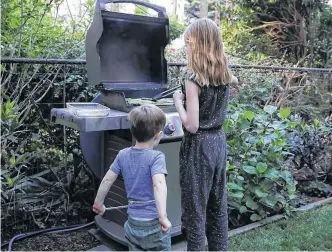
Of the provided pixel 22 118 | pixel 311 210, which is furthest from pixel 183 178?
pixel 311 210

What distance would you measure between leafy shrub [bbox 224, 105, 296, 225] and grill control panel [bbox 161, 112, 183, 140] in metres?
0.80

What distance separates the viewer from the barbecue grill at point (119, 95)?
2703 millimetres

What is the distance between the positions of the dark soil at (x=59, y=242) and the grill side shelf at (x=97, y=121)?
947mm

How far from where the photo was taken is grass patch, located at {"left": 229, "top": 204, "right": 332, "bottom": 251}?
120 inches

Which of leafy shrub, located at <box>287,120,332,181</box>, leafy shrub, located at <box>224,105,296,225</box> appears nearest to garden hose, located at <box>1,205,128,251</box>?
leafy shrub, located at <box>224,105,296,225</box>

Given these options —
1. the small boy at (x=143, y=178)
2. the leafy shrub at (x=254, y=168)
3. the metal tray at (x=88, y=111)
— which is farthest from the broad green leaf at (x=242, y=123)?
the small boy at (x=143, y=178)

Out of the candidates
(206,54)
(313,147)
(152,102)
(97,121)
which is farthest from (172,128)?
(313,147)

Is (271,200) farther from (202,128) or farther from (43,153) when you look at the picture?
(43,153)

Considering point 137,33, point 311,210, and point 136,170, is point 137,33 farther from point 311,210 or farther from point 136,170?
point 311,210

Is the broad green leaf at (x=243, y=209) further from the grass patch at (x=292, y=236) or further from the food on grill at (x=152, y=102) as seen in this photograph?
the food on grill at (x=152, y=102)

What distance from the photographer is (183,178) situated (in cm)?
237

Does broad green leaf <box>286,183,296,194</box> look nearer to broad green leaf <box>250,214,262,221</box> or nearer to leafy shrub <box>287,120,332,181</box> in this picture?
broad green leaf <box>250,214,262,221</box>

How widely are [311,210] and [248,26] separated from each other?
6.46 meters

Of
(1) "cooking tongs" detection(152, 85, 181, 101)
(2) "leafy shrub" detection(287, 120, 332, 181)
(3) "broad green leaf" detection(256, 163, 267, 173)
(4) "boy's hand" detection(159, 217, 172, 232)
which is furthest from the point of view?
(2) "leafy shrub" detection(287, 120, 332, 181)
